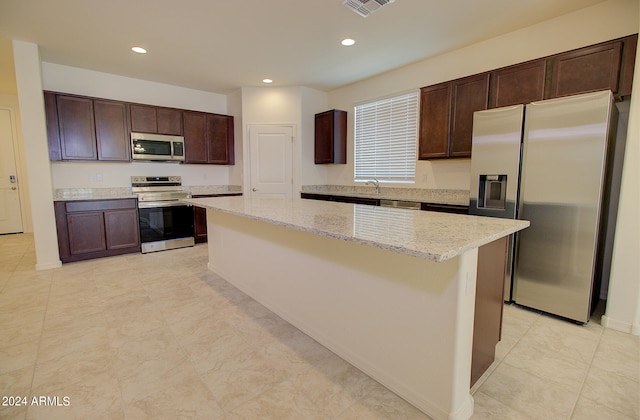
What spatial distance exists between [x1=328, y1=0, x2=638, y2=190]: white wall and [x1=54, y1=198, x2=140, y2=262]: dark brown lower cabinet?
3.50 meters

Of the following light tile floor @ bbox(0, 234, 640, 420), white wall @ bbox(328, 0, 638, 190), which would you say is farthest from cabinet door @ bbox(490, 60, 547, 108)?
light tile floor @ bbox(0, 234, 640, 420)

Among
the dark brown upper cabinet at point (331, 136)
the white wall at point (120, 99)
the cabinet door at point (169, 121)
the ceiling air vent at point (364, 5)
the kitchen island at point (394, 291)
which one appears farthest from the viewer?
the dark brown upper cabinet at point (331, 136)

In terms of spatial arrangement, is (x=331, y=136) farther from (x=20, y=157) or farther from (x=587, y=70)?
(x=20, y=157)

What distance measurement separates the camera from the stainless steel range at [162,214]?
439 cm

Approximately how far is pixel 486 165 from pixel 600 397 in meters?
1.82

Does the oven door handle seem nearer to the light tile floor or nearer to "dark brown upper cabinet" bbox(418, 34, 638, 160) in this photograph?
the light tile floor

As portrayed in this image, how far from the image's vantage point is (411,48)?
3.42m

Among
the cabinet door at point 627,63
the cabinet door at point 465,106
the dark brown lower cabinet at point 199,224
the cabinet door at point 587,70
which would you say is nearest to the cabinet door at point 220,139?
the dark brown lower cabinet at point 199,224

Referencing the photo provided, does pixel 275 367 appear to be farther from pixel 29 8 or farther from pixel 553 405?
pixel 29 8

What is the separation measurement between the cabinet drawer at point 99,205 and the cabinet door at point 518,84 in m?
4.82

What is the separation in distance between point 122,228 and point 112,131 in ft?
4.61

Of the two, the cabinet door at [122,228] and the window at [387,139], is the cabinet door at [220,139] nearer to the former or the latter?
the cabinet door at [122,228]

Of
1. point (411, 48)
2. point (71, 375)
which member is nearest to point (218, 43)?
point (411, 48)

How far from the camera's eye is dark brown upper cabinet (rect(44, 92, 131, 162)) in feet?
12.4
